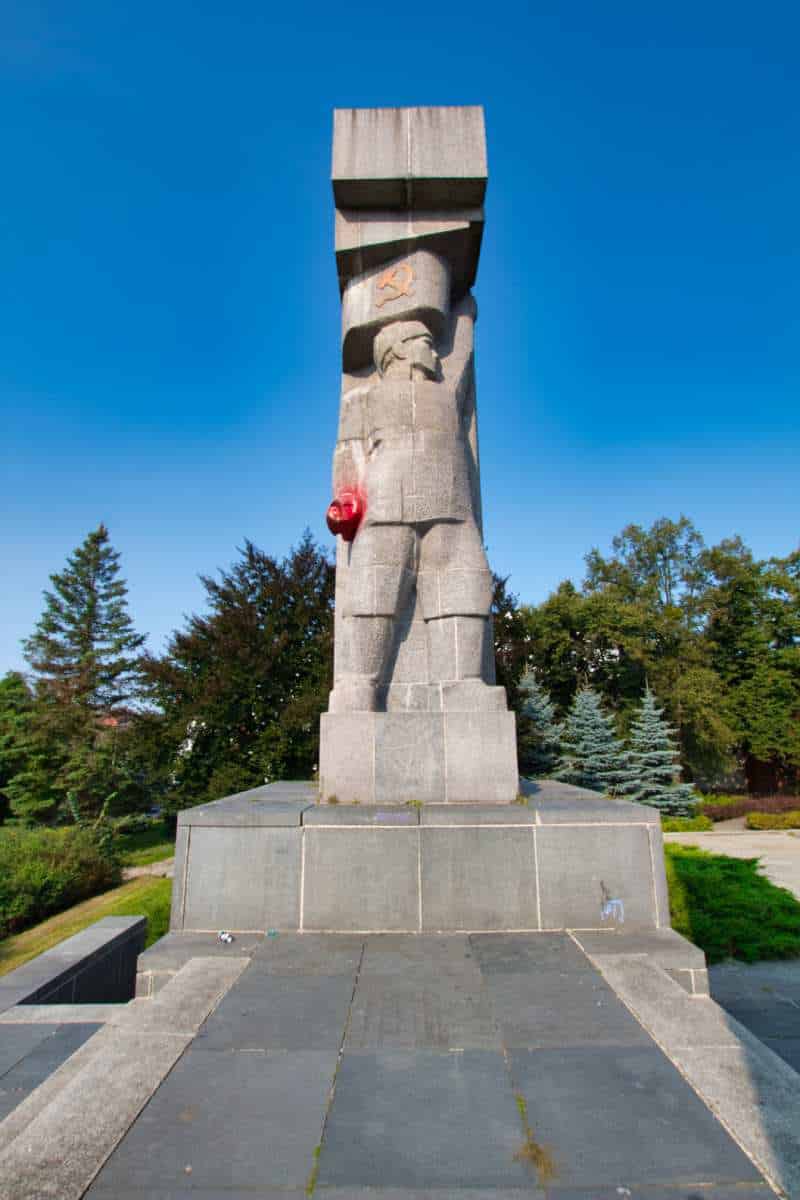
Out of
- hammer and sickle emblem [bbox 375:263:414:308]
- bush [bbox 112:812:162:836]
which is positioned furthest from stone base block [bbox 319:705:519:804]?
bush [bbox 112:812:162:836]

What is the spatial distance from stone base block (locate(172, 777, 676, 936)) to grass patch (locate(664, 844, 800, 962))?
3.52 meters

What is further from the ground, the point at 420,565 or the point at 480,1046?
the point at 420,565

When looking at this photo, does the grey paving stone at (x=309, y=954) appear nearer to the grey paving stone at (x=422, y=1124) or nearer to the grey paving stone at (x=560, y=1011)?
the grey paving stone at (x=560, y=1011)

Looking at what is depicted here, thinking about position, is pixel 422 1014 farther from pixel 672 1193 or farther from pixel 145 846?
pixel 145 846

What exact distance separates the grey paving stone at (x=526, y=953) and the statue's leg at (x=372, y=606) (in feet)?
6.08

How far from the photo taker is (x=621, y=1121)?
1958 mm

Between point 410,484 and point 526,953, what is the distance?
10.9ft

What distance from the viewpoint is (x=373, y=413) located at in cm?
554

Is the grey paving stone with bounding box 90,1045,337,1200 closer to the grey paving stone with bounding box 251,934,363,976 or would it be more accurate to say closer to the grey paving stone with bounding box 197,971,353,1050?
the grey paving stone with bounding box 197,971,353,1050

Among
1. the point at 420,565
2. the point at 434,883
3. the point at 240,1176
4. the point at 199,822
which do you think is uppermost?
the point at 420,565

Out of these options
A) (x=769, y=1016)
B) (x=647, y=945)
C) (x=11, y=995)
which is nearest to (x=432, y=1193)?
(x=647, y=945)

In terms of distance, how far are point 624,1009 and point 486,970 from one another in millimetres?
717

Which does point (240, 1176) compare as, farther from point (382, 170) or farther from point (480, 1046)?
point (382, 170)

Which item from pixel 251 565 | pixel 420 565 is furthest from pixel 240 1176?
pixel 251 565
